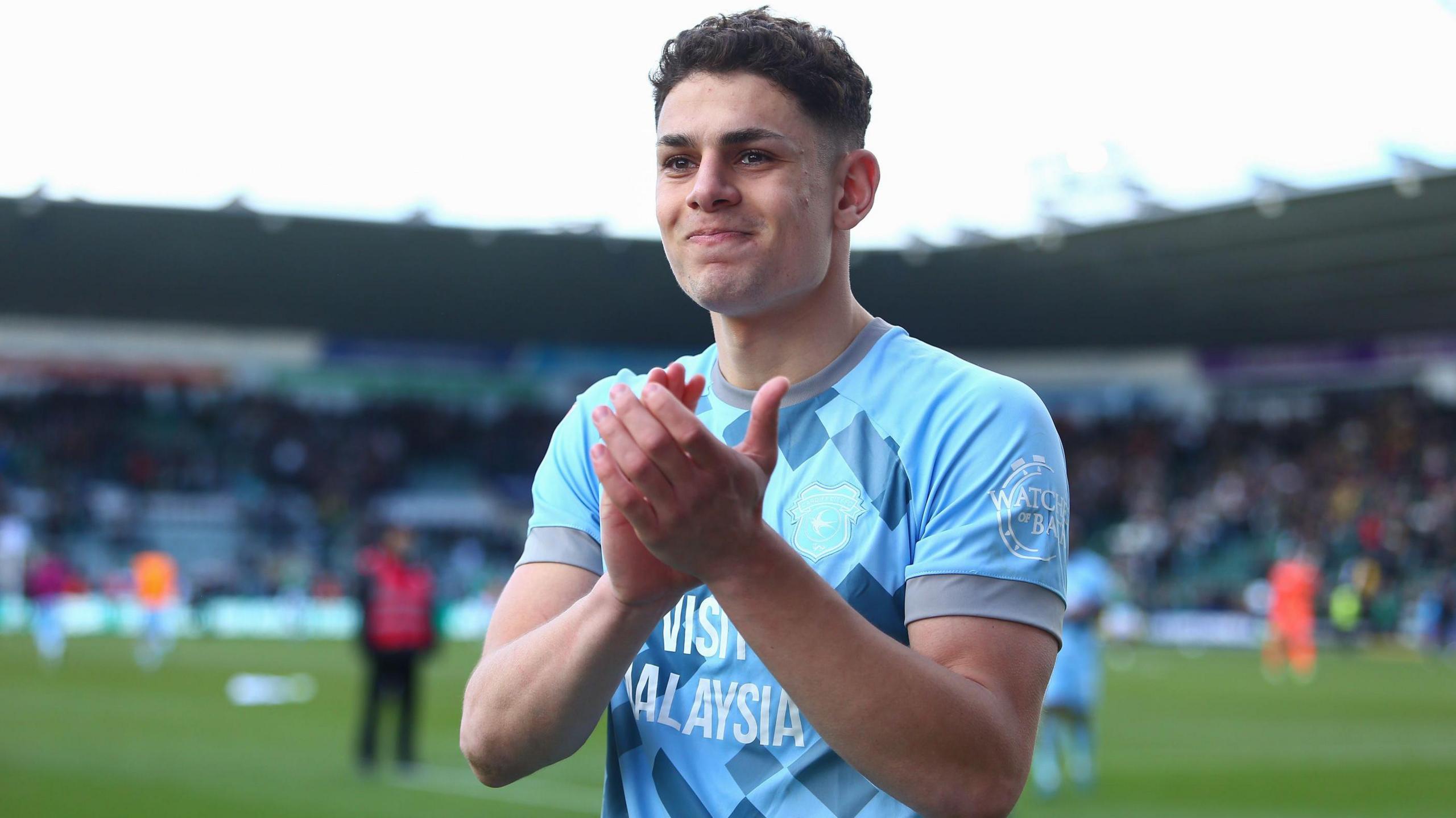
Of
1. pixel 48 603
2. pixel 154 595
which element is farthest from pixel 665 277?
pixel 48 603

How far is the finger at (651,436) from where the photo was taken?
5.26ft

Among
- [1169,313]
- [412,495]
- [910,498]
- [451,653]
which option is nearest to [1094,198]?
[1169,313]

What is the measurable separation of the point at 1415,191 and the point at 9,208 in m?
26.6

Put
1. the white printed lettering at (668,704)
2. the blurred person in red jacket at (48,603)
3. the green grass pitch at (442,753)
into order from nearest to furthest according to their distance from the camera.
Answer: the white printed lettering at (668,704), the green grass pitch at (442,753), the blurred person in red jacket at (48,603)

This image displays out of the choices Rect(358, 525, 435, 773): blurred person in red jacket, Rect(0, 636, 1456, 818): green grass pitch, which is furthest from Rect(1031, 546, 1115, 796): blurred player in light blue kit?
Rect(358, 525, 435, 773): blurred person in red jacket

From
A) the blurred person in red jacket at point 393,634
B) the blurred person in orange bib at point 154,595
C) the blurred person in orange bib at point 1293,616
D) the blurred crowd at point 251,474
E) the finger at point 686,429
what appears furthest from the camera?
the blurred crowd at point 251,474

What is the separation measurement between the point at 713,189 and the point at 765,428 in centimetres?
46

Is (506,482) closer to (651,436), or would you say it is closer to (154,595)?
(154,595)

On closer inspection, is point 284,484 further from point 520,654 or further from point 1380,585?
point 520,654

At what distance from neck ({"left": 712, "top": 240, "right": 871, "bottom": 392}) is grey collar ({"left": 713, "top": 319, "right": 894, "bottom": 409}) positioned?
14 mm

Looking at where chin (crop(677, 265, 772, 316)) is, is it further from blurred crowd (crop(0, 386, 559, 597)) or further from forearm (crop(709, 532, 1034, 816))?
blurred crowd (crop(0, 386, 559, 597))

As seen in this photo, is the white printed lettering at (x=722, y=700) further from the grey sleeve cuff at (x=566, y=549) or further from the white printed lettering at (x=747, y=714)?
the grey sleeve cuff at (x=566, y=549)

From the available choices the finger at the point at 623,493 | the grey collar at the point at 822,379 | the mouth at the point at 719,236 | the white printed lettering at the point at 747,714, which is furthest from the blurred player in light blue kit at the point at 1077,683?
the finger at the point at 623,493

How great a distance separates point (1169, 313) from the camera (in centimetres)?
3766
